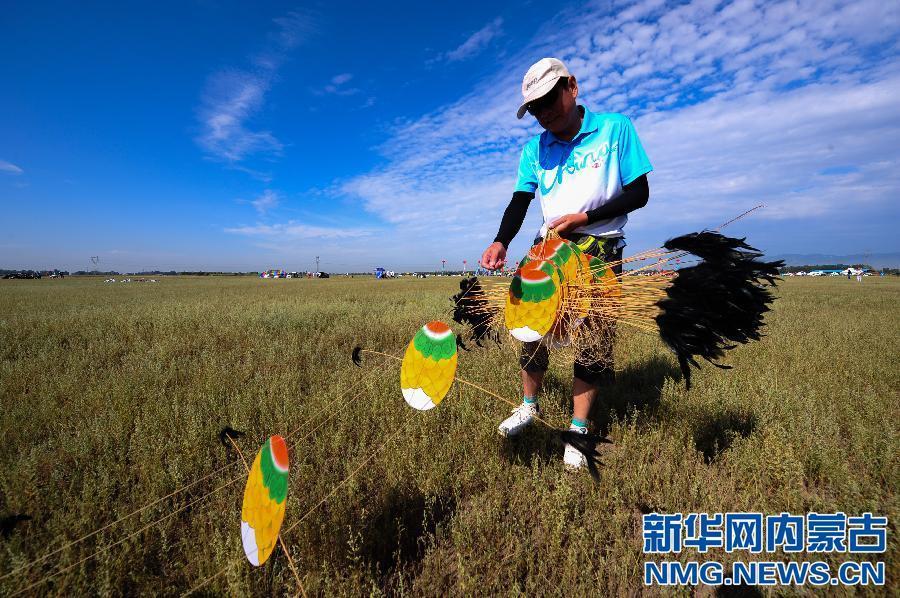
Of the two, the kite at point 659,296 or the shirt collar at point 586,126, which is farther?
the shirt collar at point 586,126

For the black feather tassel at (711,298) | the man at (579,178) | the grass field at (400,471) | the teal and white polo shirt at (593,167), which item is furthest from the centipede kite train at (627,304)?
the grass field at (400,471)

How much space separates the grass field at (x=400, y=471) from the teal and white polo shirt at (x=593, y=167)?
1.74 meters

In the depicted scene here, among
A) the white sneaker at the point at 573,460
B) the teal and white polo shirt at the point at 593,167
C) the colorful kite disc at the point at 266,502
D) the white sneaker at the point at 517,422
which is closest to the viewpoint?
the colorful kite disc at the point at 266,502

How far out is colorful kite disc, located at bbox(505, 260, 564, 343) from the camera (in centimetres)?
156

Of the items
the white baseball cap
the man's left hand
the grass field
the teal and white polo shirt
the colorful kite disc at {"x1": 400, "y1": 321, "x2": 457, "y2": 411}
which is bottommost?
the grass field

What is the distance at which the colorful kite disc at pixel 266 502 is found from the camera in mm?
1304

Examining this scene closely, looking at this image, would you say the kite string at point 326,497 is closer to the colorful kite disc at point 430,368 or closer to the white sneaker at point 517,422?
the colorful kite disc at point 430,368

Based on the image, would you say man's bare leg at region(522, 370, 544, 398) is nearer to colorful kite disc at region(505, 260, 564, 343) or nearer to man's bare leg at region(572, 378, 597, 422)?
man's bare leg at region(572, 378, 597, 422)

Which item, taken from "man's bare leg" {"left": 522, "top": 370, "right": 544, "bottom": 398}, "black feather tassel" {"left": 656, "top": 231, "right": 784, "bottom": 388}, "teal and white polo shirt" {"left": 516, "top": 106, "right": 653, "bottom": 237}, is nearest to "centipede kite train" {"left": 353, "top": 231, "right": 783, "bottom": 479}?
"black feather tassel" {"left": 656, "top": 231, "right": 784, "bottom": 388}

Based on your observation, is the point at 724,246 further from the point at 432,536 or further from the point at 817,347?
the point at 817,347

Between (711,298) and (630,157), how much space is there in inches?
40.9

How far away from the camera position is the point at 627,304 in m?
1.74

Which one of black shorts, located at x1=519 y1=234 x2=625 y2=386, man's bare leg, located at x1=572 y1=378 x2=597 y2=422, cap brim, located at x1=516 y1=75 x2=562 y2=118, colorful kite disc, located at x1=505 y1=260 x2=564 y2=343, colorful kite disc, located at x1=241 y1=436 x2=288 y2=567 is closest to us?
colorful kite disc, located at x1=241 y1=436 x2=288 y2=567

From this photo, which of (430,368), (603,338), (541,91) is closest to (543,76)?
(541,91)
